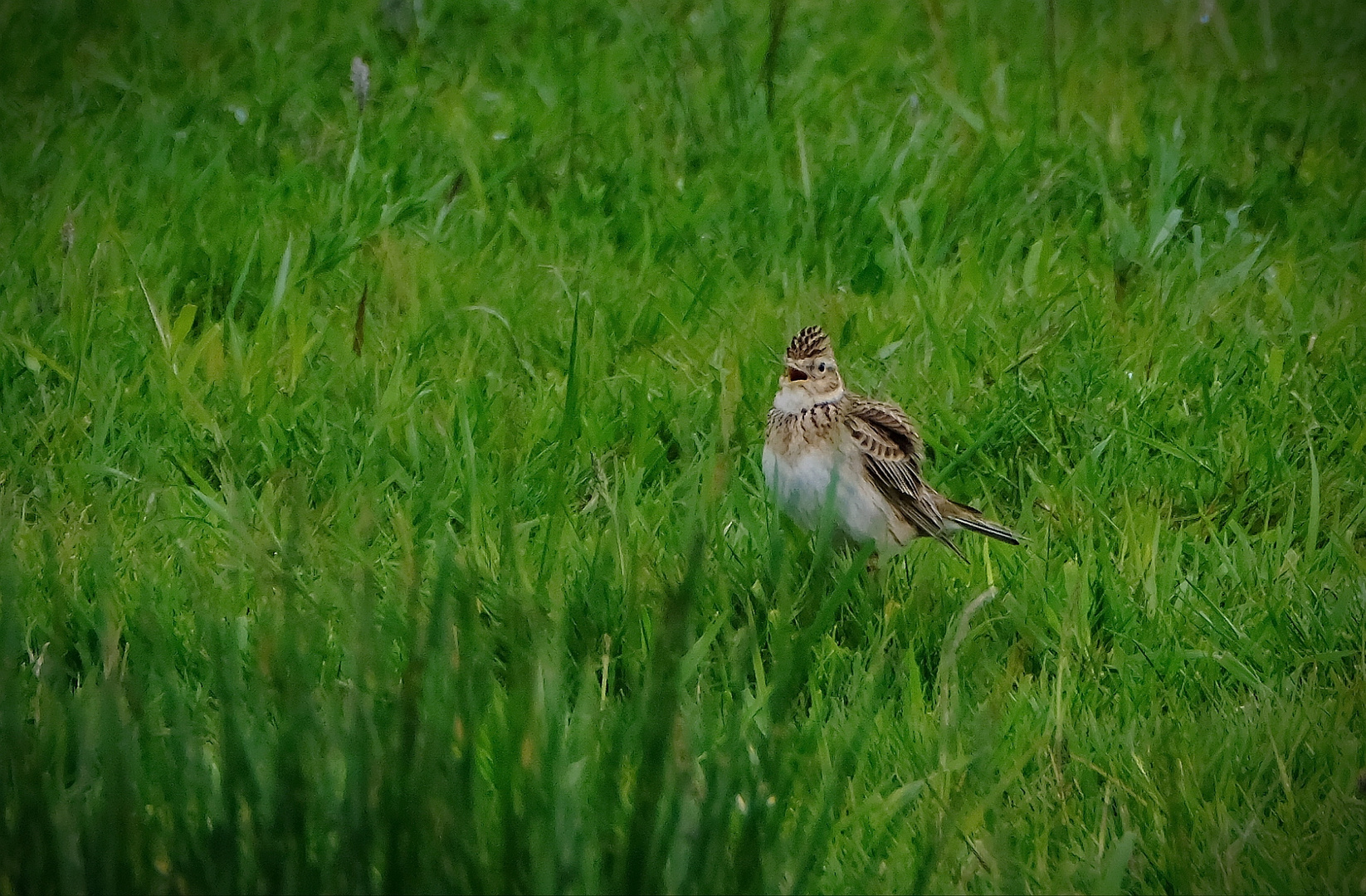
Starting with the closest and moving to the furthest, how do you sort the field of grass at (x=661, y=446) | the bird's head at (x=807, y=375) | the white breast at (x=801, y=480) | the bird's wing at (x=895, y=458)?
the field of grass at (x=661, y=446) → the white breast at (x=801, y=480) → the bird's wing at (x=895, y=458) → the bird's head at (x=807, y=375)

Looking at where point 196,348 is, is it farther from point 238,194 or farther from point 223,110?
point 223,110

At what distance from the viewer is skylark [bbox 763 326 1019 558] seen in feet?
12.7

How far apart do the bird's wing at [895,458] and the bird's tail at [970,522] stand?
0.07 feet

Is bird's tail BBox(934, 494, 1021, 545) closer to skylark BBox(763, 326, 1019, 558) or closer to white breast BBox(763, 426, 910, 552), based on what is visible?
skylark BBox(763, 326, 1019, 558)

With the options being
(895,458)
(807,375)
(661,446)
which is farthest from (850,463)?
(661,446)

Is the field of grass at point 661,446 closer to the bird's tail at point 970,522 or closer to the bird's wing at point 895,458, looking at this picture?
the bird's tail at point 970,522

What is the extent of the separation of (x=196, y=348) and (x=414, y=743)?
280 centimetres

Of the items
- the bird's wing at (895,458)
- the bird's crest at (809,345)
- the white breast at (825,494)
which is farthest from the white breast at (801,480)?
the bird's crest at (809,345)

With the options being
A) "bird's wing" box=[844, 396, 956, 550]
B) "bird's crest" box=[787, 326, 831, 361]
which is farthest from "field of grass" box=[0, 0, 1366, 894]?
"bird's crest" box=[787, 326, 831, 361]

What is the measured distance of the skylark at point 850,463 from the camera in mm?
3863

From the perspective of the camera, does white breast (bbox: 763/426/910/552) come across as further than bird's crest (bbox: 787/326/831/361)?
No

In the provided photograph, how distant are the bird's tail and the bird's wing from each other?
0.07 feet

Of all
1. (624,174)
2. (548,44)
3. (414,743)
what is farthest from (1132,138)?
(414,743)

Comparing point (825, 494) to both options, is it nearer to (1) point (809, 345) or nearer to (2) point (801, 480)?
(2) point (801, 480)
